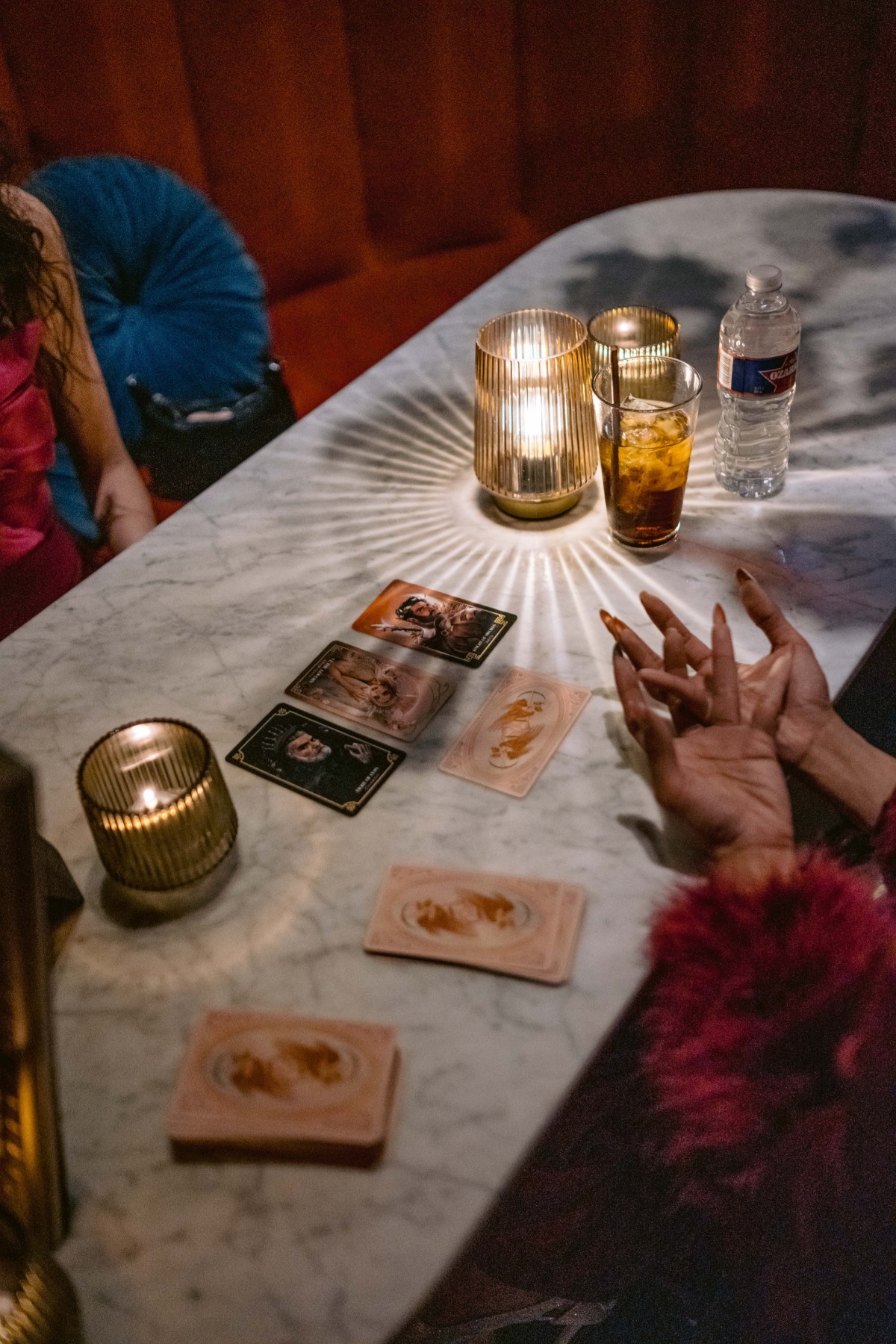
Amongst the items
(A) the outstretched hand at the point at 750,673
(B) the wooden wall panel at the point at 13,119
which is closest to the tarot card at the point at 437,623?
(A) the outstretched hand at the point at 750,673

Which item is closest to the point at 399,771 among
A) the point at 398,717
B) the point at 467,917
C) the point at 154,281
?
the point at 398,717

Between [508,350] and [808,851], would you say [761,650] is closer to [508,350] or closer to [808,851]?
[808,851]

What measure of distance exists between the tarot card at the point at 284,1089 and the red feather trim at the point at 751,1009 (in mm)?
223

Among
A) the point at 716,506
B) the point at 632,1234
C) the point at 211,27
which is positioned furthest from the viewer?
the point at 211,27

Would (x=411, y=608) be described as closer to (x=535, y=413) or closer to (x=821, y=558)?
(x=535, y=413)

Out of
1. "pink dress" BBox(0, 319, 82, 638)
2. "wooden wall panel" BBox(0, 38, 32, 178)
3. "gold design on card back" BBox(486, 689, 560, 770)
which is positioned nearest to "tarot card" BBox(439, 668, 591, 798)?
"gold design on card back" BBox(486, 689, 560, 770)

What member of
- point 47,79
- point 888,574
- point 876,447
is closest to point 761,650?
point 888,574

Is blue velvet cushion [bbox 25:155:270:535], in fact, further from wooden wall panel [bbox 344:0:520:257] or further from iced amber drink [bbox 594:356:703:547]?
iced amber drink [bbox 594:356:703:547]

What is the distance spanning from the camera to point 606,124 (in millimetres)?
2359

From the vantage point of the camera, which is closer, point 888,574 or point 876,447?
point 888,574

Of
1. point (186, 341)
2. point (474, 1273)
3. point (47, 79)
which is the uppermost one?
point (47, 79)

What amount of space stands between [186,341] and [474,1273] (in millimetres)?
1628

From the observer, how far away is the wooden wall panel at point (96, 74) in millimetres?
1806

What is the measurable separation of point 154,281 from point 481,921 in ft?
5.17
